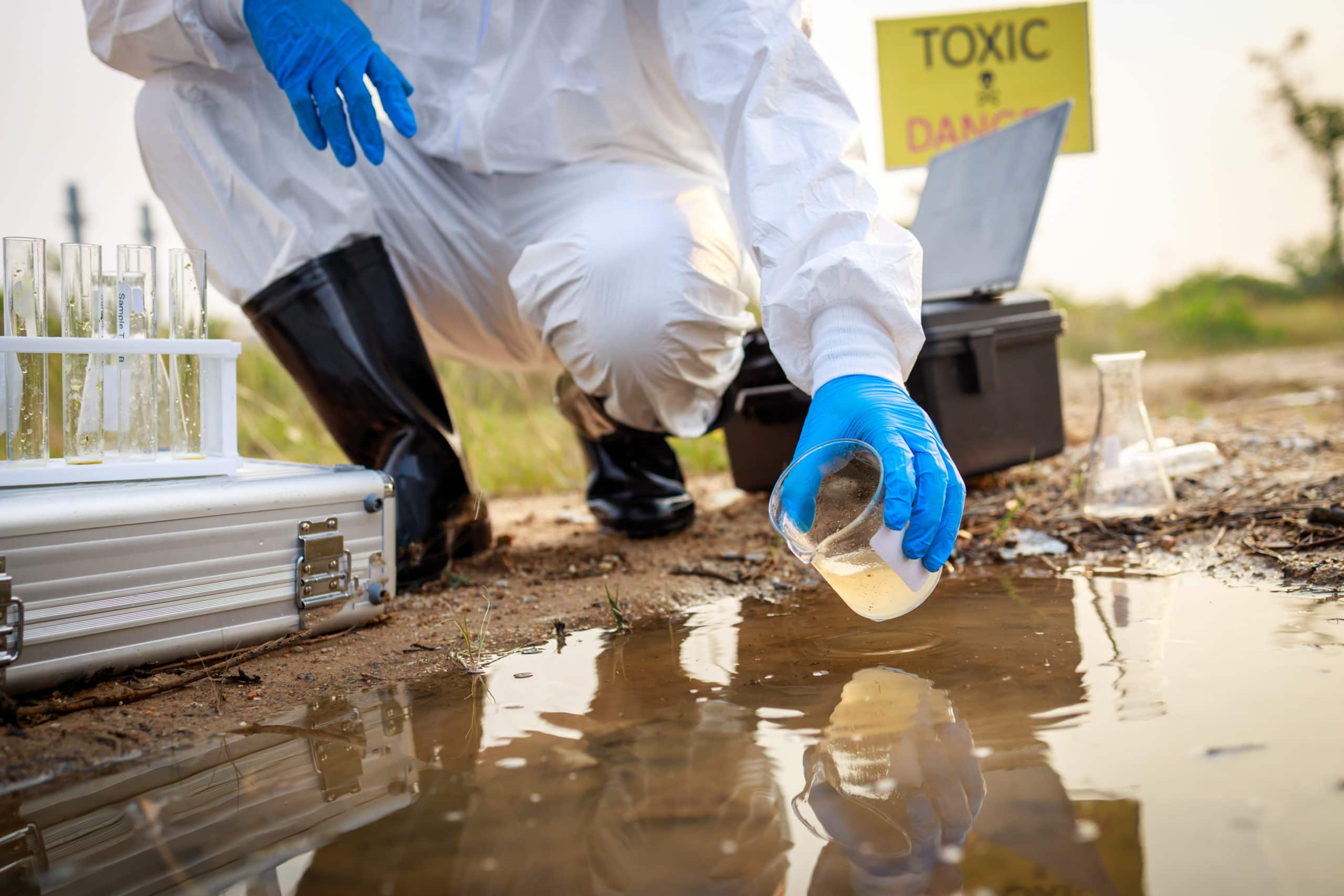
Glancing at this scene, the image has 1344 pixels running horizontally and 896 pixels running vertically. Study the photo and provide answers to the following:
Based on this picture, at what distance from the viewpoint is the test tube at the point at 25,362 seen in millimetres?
1317

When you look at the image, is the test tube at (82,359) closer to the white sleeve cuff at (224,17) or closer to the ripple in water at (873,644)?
the white sleeve cuff at (224,17)

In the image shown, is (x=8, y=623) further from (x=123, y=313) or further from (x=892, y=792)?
(x=892, y=792)

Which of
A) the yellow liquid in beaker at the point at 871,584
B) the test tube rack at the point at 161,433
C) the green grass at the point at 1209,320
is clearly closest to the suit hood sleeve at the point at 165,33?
the test tube rack at the point at 161,433

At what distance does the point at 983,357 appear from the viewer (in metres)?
2.21

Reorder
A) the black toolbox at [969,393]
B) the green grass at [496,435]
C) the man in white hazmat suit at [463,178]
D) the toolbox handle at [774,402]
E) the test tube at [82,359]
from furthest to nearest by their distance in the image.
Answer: the green grass at [496,435], the toolbox handle at [774,402], the black toolbox at [969,393], the man in white hazmat suit at [463,178], the test tube at [82,359]

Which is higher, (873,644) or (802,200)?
(802,200)

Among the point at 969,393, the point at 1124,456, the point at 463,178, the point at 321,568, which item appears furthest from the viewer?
the point at 969,393

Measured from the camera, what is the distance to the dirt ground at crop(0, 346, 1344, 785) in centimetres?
110

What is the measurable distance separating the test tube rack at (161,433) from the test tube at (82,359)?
0.06 ft

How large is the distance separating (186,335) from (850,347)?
1062 mm

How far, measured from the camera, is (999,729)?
2.89 feet

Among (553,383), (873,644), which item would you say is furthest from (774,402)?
(873,644)

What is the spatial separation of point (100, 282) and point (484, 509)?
0.90 m

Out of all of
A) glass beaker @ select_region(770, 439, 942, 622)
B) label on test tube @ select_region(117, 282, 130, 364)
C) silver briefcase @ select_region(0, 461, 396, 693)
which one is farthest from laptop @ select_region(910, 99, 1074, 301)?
label on test tube @ select_region(117, 282, 130, 364)
